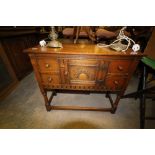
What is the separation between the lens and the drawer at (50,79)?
121 cm

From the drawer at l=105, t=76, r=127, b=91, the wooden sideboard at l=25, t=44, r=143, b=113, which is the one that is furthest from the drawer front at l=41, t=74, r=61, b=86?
the drawer at l=105, t=76, r=127, b=91

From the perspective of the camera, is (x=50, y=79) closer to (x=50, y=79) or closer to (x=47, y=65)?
(x=50, y=79)

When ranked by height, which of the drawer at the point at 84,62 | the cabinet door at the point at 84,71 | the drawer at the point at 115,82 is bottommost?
the drawer at the point at 115,82

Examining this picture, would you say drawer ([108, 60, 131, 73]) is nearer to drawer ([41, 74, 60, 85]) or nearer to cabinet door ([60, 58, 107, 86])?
cabinet door ([60, 58, 107, 86])

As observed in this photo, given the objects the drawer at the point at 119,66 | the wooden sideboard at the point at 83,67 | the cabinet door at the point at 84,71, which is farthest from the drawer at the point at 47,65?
the drawer at the point at 119,66

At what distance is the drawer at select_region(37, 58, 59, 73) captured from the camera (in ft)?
3.57

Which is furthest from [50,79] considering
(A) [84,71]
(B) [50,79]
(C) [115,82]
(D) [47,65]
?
(C) [115,82]

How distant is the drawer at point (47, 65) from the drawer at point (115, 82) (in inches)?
22.9

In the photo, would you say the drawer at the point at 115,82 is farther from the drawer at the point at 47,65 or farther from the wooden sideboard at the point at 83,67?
the drawer at the point at 47,65

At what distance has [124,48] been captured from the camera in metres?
1.12

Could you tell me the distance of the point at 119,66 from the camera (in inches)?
42.9

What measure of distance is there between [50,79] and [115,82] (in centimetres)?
75

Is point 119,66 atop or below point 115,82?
atop
